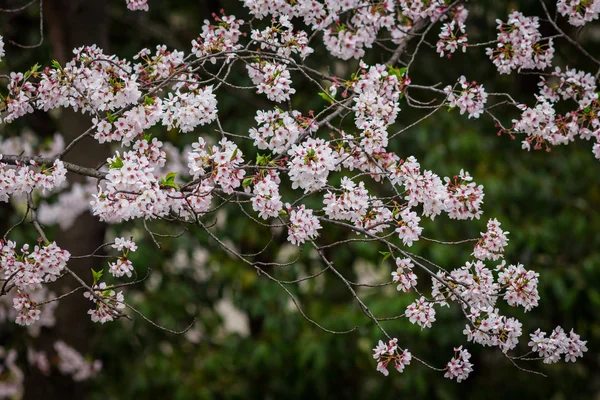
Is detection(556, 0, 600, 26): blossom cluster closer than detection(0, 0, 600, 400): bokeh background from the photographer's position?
Yes

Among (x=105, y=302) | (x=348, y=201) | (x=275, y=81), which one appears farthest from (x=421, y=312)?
(x=105, y=302)

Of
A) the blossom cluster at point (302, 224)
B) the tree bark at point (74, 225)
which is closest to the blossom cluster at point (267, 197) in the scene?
the blossom cluster at point (302, 224)

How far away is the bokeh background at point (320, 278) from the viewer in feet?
14.4

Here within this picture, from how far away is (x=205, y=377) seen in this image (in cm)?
486

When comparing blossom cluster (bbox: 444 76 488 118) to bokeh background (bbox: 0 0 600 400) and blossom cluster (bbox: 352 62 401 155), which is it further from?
bokeh background (bbox: 0 0 600 400)

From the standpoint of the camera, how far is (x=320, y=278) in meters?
5.08

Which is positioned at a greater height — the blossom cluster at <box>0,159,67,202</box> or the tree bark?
the tree bark

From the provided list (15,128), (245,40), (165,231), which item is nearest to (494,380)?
(165,231)

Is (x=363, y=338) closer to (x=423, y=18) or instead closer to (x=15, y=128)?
(x=423, y=18)

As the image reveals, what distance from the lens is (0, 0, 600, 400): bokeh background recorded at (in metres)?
4.40

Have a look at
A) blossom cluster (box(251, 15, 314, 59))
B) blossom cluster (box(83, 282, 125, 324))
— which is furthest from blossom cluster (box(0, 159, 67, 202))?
blossom cluster (box(251, 15, 314, 59))

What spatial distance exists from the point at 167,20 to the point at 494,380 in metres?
3.59

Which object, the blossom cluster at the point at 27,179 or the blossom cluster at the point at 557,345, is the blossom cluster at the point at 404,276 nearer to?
the blossom cluster at the point at 557,345

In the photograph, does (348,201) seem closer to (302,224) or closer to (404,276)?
(302,224)
